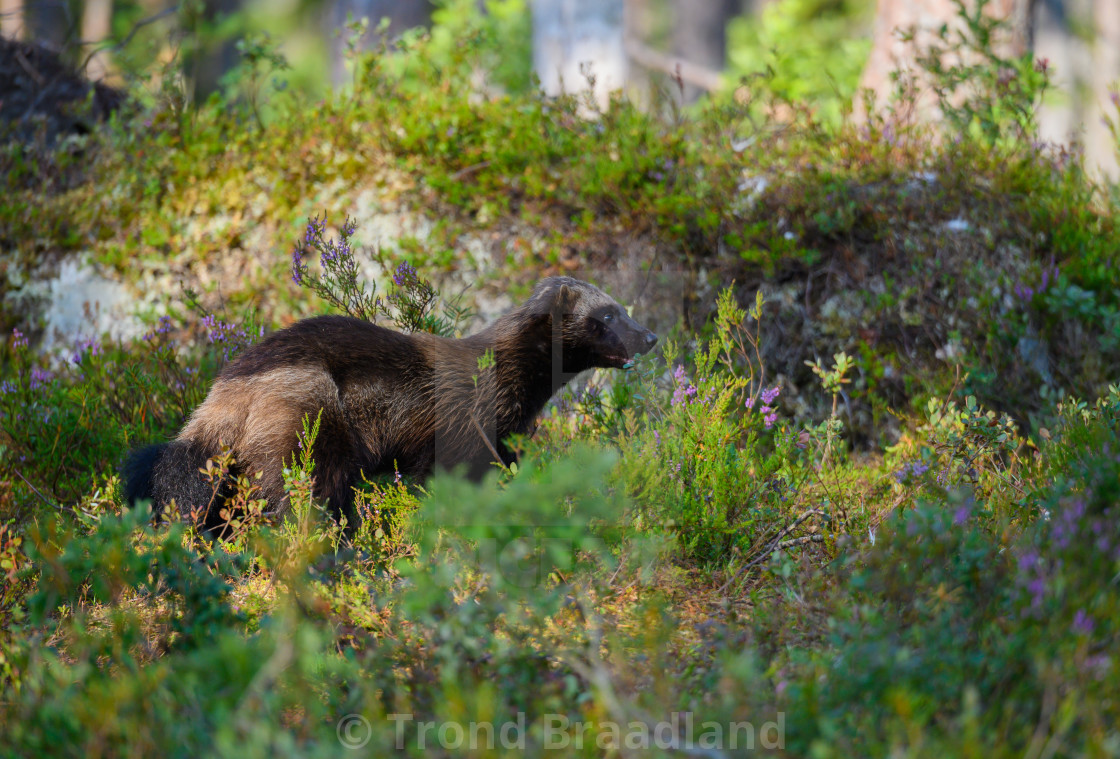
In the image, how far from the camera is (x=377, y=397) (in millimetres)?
4918

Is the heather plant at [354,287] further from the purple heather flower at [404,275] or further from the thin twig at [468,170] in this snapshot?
the thin twig at [468,170]

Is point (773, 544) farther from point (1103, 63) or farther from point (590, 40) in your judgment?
point (1103, 63)

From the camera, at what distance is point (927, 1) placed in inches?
365

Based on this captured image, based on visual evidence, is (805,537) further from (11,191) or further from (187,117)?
(11,191)

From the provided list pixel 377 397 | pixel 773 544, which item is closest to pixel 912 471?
pixel 773 544

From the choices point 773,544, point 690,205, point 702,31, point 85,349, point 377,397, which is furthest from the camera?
point 702,31

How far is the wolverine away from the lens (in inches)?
180

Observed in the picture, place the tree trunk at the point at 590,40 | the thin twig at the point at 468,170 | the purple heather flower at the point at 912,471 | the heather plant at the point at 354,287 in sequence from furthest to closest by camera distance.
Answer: the tree trunk at the point at 590,40 < the thin twig at the point at 468,170 < the heather plant at the point at 354,287 < the purple heather flower at the point at 912,471

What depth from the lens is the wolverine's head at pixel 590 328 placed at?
5.39 m

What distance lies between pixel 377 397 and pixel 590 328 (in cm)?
133

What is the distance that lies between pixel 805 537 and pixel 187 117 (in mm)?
6643

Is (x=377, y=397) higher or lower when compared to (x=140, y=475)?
higher

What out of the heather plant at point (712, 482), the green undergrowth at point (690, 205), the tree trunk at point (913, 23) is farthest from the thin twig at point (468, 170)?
the tree trunk at point (913, 23)

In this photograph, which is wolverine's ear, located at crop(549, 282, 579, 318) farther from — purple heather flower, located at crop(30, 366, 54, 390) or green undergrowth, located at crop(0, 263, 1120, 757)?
purple heather flower, located at crop(30, 366, 54, 390)
